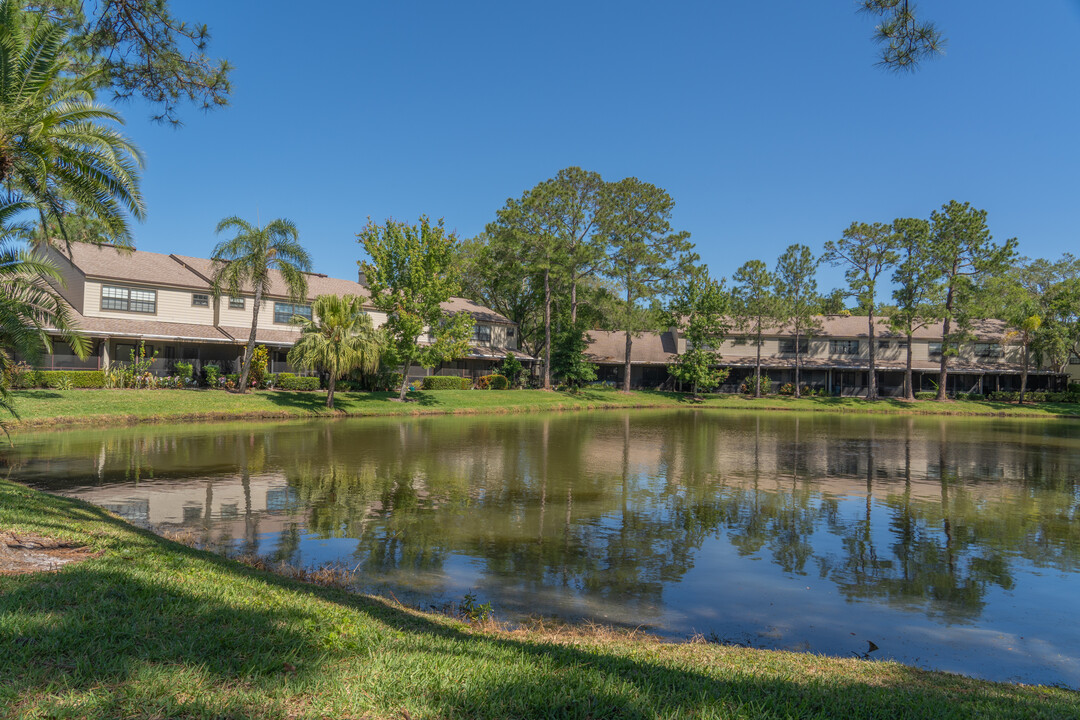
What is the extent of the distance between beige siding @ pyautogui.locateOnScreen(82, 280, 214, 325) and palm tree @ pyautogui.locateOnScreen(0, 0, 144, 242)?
85.1 feet

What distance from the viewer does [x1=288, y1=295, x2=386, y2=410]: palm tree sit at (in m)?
33.5

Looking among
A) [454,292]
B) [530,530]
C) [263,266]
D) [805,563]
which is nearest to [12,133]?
[530,530]

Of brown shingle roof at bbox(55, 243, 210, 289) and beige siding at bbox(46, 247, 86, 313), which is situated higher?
brown shingle roof at bbox(55, 243, 210, 289)

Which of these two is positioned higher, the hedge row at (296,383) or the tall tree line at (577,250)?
the tall tree line at (577,250)

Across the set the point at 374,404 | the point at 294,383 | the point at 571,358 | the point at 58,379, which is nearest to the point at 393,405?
the point at 374,404

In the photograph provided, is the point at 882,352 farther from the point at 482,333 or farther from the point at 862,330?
the point at 482,333

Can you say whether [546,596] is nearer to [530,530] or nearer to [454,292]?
[530,530]

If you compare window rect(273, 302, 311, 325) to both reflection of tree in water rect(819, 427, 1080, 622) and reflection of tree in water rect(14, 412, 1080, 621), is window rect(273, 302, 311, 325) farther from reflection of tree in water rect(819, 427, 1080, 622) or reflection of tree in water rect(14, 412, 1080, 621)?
reflection of tree in water rect(819, 427, 1080, 622)

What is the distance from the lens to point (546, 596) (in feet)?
26.8

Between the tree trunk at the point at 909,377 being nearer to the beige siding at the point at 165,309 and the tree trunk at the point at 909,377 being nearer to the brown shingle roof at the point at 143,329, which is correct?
the brown shingle roof at the point at 143,329

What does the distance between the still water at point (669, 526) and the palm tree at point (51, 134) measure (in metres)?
6.05

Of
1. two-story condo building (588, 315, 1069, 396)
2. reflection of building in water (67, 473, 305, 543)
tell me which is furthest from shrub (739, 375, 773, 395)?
reflection of building in water (67, 473, 305, 543)

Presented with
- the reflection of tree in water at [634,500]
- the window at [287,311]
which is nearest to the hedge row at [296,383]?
the window at [287,311]

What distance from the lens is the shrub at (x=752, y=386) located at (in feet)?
190
